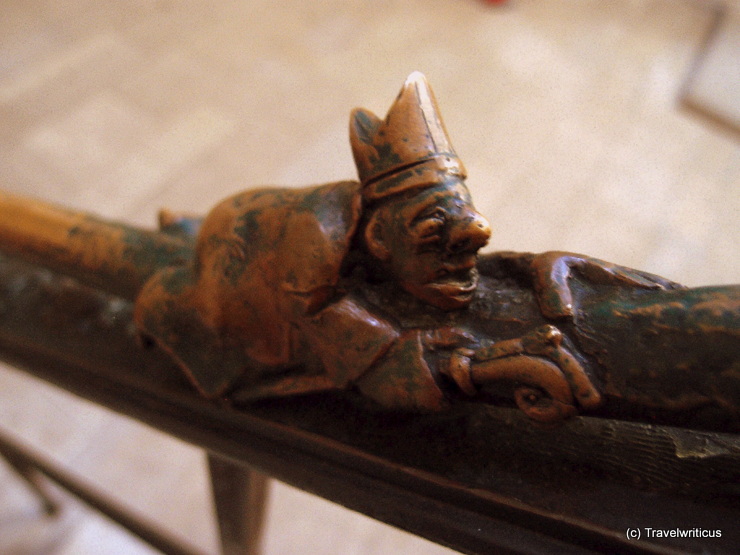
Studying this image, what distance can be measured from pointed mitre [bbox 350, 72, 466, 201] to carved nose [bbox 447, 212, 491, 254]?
0.05 metres

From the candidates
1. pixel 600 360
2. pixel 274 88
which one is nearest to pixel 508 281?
pixel 600 360

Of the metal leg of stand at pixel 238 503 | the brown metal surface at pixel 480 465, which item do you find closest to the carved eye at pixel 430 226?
the brown metal surface at pixel 480 465

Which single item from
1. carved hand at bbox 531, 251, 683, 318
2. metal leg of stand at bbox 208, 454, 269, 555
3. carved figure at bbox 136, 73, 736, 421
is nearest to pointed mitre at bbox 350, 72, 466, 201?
carved figure at bbox 136, 73, 736, 421

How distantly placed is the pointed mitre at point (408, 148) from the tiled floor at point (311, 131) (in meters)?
0.95

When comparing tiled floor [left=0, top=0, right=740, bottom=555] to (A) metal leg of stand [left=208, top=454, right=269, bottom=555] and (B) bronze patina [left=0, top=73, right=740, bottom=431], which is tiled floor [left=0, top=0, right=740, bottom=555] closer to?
(A) metal leg of stand [left=208, top=454, right=269, bottom=555]

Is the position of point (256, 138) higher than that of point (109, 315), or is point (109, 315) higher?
point (256, 138)

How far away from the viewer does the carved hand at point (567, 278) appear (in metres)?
0.55

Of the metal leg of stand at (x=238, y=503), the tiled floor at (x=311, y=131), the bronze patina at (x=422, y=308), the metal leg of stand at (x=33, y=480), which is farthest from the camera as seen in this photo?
the tiled floor at (x=311, y=131)

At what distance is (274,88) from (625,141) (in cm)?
102

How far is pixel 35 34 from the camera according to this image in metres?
2.03

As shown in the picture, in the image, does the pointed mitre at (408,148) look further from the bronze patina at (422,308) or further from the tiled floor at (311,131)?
the tiled floor at (311,131)

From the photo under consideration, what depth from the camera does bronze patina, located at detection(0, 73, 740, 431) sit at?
512 millimetres

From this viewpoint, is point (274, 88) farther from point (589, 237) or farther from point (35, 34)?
point (589, 237)

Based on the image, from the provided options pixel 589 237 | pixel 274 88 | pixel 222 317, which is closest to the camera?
pixel 222 317
